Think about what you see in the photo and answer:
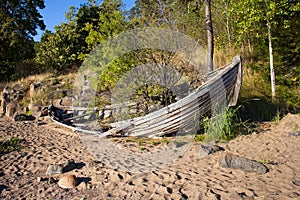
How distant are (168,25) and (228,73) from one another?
1.80 m

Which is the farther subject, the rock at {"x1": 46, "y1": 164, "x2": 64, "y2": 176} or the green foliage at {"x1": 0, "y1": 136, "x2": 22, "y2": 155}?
the green foliage at {"x1": 0, "y1": 136, "x2": 22, "y2": 155}

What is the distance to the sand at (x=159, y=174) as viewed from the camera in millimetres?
2345

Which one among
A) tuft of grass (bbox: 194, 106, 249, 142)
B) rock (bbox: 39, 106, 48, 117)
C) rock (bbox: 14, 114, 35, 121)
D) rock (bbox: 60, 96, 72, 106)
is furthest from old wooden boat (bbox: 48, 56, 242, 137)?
rock (bbox: 60, 96, 72, 106)

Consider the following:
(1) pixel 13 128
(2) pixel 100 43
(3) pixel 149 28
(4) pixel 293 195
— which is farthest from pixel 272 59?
(1) pixel 13 128

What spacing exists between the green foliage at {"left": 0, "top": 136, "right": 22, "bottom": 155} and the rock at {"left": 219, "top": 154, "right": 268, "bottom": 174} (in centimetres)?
342

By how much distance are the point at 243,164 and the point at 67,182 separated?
2.09 metres

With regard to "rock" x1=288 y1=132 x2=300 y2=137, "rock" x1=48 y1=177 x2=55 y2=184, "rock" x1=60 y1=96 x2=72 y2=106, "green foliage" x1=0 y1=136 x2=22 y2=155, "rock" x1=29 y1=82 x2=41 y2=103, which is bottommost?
"rock" x1=48 y1=177 x2=55 y2=184

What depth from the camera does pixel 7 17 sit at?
15570 mm

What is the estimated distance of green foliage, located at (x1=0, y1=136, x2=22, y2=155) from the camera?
393cm

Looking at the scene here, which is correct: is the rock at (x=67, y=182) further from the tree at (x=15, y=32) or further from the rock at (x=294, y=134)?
the tree at (x=15, y=32)

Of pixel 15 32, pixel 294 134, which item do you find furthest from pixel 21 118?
pixel 15 32

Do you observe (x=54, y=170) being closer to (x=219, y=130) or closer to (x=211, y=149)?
(x=211, y=149)

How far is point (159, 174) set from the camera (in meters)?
Answer: 2.79

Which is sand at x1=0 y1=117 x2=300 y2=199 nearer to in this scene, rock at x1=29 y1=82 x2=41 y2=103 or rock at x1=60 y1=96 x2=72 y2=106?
rock at x1=60 y1=96 x2=72 y2=106
